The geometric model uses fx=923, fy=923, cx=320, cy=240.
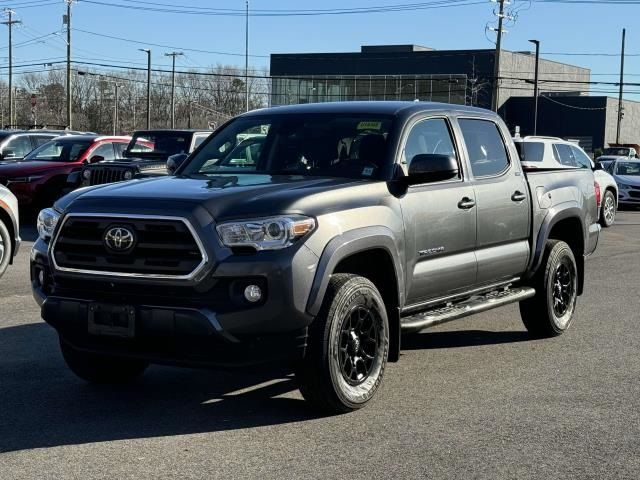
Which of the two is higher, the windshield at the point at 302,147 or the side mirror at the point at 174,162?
the windshield at the point at 302,147

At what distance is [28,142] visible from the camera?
20719 millimetres

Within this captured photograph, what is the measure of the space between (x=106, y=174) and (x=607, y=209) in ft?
38.4

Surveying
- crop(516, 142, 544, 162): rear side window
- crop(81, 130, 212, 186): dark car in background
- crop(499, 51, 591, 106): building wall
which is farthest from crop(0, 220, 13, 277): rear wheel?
crop(499, 51, 591, 106): building wall

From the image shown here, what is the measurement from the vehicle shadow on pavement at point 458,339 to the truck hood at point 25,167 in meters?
11.2

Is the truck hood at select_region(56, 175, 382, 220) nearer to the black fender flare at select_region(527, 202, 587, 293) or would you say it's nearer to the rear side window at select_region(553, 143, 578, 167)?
the black fender flare at select_region(527, 202, 587, 293)

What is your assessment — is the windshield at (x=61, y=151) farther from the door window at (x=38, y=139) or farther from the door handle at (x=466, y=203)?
the door handle at (x=466, y=203)

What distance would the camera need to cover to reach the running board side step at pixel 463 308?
6227 mm

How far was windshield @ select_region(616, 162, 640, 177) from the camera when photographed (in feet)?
90.5

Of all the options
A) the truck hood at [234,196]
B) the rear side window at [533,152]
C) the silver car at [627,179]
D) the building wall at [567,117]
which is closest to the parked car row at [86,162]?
the rear side window at [533,152]

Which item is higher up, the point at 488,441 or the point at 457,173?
the point at 457,173

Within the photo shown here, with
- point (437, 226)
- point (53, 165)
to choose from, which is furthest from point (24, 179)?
point (437, 226)

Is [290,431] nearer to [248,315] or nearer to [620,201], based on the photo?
[248,315]

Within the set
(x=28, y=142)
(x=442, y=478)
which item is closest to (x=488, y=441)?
(x=442, y=478)

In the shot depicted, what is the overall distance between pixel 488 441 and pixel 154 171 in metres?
11.5
